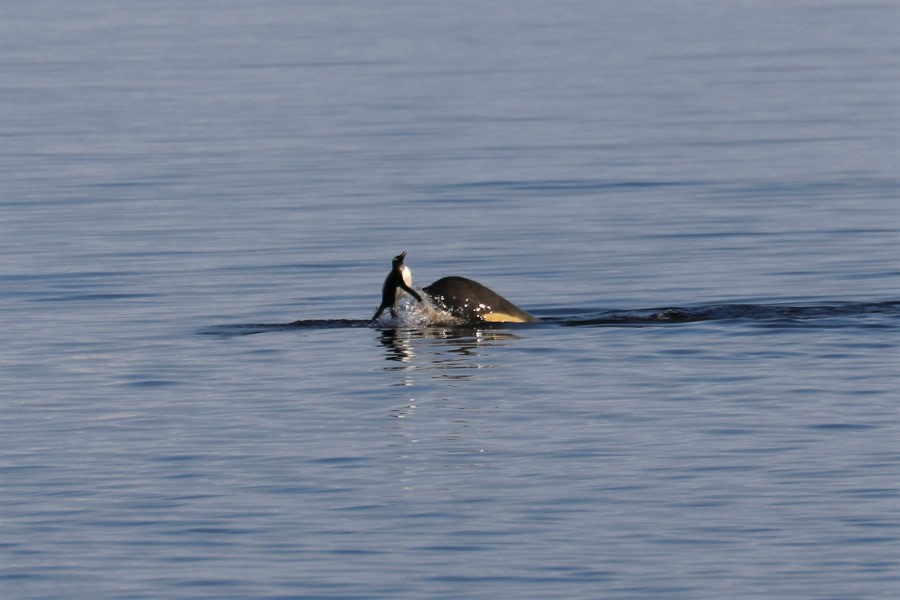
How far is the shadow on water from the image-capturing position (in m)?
17.7

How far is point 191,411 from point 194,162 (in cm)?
1749

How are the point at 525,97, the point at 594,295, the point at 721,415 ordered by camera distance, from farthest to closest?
the point at 525,97, the point at 594,295, the point at 721,415

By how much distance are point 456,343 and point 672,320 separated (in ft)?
6.42

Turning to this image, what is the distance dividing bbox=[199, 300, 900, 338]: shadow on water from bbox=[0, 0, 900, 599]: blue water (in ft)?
0.20

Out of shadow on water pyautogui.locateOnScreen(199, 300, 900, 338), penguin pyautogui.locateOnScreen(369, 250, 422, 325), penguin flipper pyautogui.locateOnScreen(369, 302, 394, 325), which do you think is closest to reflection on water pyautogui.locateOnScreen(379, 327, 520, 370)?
shadow on water pyautogui.locateOnScreen(199, 300, 900, 338)

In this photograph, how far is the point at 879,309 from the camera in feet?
59.4

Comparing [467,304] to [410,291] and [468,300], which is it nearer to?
[468,300]

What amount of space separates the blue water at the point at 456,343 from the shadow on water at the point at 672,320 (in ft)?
0.20

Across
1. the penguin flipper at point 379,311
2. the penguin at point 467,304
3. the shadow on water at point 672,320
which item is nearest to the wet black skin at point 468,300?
the penguin at point 467,304

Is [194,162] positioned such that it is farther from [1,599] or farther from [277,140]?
[1,599]

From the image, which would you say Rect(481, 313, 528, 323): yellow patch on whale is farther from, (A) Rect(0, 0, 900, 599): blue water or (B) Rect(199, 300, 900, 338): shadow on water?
(A) Rect(0, 0, 900, 599): blue water

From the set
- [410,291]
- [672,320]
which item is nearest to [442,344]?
[410,291]

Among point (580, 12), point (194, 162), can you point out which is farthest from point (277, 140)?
point (580, 12)

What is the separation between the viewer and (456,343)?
17.5 meters
